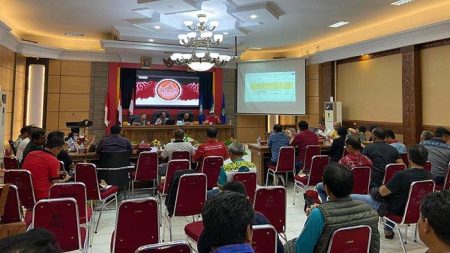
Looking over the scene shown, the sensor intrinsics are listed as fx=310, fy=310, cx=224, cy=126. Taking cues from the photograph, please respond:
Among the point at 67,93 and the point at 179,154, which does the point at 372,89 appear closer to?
the point at 179,154

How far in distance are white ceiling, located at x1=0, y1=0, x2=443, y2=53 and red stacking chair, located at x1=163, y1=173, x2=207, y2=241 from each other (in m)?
4.08

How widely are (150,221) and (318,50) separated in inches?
393

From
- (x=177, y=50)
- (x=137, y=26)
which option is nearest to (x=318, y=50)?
(x=177, y=50)

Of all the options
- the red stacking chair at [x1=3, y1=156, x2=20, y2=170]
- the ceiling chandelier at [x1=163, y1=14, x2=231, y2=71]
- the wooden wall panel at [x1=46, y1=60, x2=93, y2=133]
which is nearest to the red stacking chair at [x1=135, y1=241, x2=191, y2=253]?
the red stacking chair at [x1=3, y1=156, x2=20, y2=170]

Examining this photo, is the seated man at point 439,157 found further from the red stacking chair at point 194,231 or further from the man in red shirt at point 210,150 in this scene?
the red stacking chair at point 194,231

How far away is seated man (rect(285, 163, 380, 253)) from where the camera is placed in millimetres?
1856

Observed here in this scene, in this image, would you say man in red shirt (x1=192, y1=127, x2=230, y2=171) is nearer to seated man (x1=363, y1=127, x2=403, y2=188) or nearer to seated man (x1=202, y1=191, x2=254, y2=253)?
seated man (x1=363, y1=127, x2=403, y2=188)

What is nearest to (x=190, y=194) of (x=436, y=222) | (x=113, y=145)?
(x=113, y=145)

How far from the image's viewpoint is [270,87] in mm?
11328

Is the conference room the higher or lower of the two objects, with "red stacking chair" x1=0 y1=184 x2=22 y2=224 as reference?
higher

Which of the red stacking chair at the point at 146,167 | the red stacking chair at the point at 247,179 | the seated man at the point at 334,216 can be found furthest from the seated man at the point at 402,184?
the red stacking chair at the point at 146,167

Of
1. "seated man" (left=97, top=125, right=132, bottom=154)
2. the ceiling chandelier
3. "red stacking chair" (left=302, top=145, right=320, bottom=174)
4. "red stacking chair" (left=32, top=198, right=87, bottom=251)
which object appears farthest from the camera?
the ceiling chandelier

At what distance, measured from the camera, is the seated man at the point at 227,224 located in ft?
4.34

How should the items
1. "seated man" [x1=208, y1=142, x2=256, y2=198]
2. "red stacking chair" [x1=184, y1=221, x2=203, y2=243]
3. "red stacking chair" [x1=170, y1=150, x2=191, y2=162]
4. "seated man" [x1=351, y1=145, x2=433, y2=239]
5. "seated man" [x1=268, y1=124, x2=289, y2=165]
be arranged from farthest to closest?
"seated man" [x1=268, y1=124, x2=289, y2=165] → "red stacking chair" [x1=170, y1=150, x2=191, y2=162] → "seated man" [x1=208, y1=142, x2=256, y2=198] → "seated man" [x1=351, y1=145, x2=433, y2=239] → "red stacking chair" [x1=184, y1=221, x2=203, y2=243]
